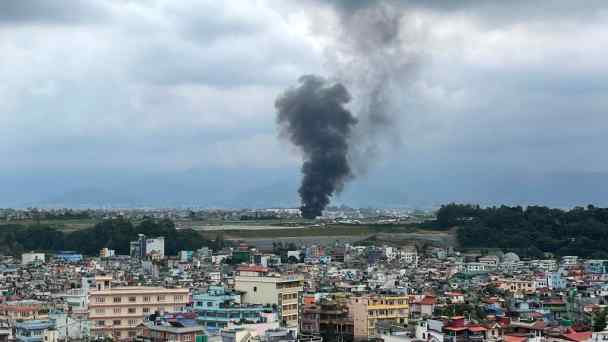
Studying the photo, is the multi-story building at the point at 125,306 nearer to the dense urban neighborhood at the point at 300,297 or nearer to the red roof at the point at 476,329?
the dense urban neighborhood at the point at 300,297

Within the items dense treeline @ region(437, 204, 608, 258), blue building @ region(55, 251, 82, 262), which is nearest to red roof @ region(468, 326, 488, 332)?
blue building @ region(55, 251, 82, 262)

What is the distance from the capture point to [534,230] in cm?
10638

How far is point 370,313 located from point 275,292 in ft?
12.6

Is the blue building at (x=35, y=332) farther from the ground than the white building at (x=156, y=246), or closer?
closer

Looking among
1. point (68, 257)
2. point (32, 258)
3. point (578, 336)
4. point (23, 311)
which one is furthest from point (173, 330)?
point (68, 257)

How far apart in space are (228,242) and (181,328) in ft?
215

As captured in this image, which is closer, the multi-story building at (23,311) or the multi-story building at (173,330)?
the multi-story building at (173,330)

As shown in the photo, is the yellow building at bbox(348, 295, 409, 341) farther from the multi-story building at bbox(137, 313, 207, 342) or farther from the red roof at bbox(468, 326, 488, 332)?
the multi-story building at bbox(137, 313, 207, 342)

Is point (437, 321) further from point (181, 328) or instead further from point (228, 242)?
point (228, 242)

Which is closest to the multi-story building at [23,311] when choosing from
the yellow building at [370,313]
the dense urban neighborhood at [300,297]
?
the dense urban neighborhood at [300,297]

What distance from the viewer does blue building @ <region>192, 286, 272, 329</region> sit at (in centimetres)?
3884

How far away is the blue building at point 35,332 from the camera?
118ft

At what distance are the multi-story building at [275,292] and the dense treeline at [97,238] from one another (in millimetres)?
49646

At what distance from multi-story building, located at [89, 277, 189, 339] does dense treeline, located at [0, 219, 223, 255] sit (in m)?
49.4
